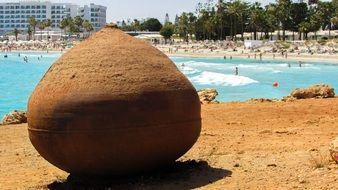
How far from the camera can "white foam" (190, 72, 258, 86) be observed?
4844 cm

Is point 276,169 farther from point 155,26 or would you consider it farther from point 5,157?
point 155,26

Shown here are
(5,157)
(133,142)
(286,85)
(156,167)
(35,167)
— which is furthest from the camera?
(286,85)

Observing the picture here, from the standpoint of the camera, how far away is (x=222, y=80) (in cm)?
5119

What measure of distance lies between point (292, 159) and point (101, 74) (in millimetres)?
3003

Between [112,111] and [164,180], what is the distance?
1.22m

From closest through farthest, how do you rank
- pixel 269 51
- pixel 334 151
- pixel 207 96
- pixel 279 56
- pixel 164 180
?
pixel 334 151
pixel 164 180
pixel 207 96
pixel 279 56
pixel 269 51

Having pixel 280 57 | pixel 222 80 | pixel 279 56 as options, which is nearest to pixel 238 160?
pixel 222 80

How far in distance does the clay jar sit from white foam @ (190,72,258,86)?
39.7 meters

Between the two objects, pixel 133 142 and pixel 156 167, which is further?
pixel 156 167

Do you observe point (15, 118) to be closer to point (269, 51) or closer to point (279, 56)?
point (279, 56)

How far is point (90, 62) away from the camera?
A: 310 inches

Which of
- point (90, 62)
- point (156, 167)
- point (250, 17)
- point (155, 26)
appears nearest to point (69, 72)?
point (90, 62)

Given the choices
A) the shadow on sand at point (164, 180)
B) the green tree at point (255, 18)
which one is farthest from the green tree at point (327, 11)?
the shadow on sand at point (164, 180)

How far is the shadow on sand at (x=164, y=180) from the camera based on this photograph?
760 cm
